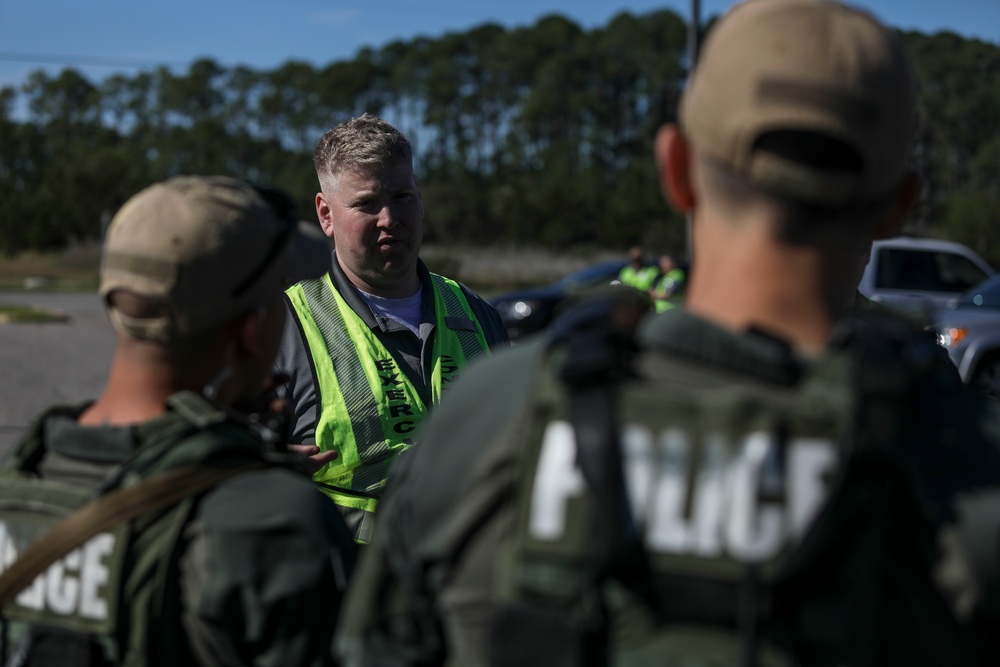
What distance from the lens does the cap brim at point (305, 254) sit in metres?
1.98

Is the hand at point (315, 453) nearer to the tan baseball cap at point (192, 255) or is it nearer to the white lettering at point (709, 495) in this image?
the tan baseball cap at point (192, 255)

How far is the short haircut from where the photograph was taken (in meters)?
3.63

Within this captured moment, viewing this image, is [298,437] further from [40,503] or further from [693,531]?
[693,531]

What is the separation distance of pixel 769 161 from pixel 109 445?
1152 millimetres

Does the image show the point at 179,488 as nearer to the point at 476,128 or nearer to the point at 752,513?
the point at 752,513

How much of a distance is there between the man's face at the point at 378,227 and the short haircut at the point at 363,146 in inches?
1.0

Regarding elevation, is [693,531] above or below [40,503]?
above

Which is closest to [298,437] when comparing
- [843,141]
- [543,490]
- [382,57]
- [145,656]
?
[145,656]

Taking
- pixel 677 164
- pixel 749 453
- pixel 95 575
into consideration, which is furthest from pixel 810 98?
pixel 95 575

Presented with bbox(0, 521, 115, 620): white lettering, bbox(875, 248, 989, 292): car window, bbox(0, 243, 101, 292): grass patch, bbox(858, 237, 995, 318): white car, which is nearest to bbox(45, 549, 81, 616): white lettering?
bbox(0, 521, 115, 620): white lettering

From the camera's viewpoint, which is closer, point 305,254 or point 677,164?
point 677,164

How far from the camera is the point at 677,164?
59.9 inches

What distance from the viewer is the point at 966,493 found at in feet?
4.33

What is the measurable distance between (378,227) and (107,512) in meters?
2.01
